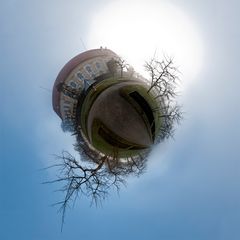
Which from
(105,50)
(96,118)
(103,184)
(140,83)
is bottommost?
(103,184)

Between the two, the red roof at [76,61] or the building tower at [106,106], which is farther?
the red roof at [76,61]

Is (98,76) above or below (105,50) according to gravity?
below

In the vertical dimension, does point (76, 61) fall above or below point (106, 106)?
above

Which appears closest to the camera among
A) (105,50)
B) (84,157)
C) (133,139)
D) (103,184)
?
(133,139)

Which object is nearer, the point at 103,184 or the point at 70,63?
the point at 103,184

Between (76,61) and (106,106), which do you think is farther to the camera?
(76,61)

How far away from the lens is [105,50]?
1780cm

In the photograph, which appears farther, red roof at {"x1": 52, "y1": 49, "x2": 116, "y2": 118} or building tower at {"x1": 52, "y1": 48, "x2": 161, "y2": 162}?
red roof at {"x1": 52, "y1": 49, "x2": 116, "y2": 118}

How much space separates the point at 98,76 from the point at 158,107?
9.73 feet

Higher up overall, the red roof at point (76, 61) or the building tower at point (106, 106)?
the red roof at point (76, 61)

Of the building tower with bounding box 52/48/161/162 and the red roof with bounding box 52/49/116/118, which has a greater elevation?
the red roof with bounding box 52/49/116/118

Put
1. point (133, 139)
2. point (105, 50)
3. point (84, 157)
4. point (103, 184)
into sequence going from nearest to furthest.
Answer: point (133, 139)
point (103, 184)
point (84, 157)
point (105, 50)

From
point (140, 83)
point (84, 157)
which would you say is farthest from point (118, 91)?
point (84, 157)

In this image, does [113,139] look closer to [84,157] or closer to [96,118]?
[96,118]
